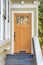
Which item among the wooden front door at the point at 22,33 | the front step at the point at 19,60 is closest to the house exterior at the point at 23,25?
the wooden front door at the point at 22,33

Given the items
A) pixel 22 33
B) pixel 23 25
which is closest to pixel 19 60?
pixel 22 33

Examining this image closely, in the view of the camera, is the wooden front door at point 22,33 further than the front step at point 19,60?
Yes

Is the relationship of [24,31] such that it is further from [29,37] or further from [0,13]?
[0,13]

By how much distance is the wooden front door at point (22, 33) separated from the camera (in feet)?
28.5

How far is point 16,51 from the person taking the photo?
28.5ft

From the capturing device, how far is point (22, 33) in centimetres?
884

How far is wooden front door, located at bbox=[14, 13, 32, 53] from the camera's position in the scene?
8.70 metres

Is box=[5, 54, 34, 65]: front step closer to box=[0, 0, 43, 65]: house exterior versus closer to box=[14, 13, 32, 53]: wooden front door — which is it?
box=[0, 0, 43, 65]: house exterior

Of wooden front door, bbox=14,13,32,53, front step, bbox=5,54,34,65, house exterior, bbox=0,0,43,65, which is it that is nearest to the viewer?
front step, bbox=5,54,34,65

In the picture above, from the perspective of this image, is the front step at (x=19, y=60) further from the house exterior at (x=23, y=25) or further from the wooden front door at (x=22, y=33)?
the wooden front door at (x=22, y=33)

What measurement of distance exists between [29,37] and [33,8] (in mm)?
1346

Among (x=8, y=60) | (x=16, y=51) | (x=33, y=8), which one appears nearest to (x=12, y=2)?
(x=33, y=8)

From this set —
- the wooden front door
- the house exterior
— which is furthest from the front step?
the wooden front door

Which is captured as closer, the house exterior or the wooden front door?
the house exterior
